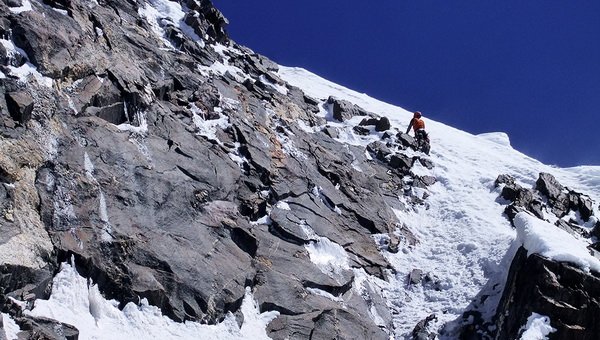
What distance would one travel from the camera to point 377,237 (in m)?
23.4

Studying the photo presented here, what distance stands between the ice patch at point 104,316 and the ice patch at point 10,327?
547 millimetres

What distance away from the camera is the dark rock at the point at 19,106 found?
15949 millimetres

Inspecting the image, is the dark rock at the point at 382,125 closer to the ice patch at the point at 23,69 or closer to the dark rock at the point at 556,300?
the dark rock at the point at 556,300

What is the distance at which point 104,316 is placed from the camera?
46.0 ft

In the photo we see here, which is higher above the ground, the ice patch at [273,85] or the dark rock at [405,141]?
the dark rock at [405,141]

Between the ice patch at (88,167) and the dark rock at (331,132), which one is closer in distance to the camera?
the ice patch at (88,167)

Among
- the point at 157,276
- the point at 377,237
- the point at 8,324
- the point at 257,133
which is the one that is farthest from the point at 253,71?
the point at 8,324

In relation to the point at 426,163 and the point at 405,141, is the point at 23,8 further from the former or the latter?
the point at 405,141

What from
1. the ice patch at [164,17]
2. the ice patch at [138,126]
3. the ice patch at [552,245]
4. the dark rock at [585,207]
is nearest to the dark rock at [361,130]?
the ice patch at [164,17]

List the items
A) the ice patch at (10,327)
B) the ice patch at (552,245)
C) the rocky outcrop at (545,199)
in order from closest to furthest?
the ice patch at (10,327), the ice patch at (552,245), the rocky outcrop at (545,199)

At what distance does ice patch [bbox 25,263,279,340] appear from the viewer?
13.3 metres

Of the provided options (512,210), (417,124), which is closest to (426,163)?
(417,124)

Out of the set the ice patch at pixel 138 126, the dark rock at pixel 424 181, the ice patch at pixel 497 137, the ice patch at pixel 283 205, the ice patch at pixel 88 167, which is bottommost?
the ice patch at pixel 88 167

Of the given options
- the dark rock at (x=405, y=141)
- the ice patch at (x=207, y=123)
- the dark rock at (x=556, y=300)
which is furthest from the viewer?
the dark rock at (x=405, y=141)
